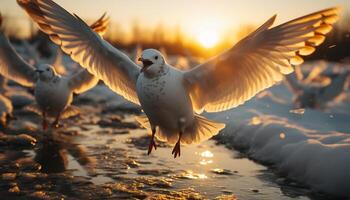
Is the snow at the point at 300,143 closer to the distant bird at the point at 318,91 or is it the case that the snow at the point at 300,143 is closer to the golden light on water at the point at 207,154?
Result: the golden light on water at the point at 207,154

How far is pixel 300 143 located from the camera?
7.05 meters

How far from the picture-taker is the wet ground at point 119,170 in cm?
570

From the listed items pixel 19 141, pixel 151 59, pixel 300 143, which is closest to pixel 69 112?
pixel 19 141

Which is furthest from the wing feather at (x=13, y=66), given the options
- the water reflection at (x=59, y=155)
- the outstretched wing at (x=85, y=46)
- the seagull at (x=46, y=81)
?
the outstretched wing at (x=85, y=46)

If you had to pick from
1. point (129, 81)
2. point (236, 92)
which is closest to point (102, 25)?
point (129, 81)

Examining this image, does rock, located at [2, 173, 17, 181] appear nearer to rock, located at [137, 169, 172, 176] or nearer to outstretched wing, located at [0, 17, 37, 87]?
rock, located at [137, 169, 172, 176]

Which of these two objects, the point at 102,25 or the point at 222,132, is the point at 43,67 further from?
the point at 222,132

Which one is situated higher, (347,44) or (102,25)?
(347,44)

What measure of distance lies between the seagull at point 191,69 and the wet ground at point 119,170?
564mm

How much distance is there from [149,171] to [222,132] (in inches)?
139

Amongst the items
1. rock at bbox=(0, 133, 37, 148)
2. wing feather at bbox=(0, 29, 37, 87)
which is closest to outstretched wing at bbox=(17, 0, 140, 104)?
rock at bbox=(0, 133, 37, 148)

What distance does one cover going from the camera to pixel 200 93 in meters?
6.25

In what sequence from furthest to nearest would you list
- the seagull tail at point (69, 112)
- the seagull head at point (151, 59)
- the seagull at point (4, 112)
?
the seagull tail at point (69, 112)
the seagull at point (4, 112)
the seagull head at point (151, 59)

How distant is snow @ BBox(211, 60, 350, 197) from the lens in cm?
583
